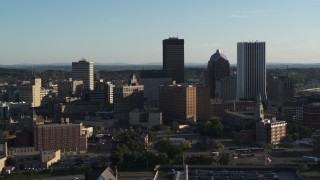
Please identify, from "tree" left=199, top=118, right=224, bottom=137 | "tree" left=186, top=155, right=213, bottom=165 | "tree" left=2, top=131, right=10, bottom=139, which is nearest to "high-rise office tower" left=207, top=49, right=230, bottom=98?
"tree" left=199, top=118, right=224, bottom=137

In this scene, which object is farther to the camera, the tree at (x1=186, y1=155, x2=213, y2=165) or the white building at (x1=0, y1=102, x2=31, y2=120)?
the white building at (x1=0, y1=102, x2=31, y2=120)

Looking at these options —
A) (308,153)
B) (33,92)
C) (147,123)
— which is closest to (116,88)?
(147,123)

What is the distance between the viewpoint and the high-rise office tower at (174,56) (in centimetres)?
8356

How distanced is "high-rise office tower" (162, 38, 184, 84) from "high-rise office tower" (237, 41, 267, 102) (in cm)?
992

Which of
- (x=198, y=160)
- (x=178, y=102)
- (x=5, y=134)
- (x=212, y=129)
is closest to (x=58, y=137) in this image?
(x=5, y=134)

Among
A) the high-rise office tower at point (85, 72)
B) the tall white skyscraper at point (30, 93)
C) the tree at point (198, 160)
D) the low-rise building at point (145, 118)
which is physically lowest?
the tree at point (198, 160)

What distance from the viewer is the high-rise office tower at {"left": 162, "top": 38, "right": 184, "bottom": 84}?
274 feet

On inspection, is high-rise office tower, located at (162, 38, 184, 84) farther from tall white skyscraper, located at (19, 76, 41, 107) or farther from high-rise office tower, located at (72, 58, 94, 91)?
tall white skyscraper, located at (19, 76, 41, 107)

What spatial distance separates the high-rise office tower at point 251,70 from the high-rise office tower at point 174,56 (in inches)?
391

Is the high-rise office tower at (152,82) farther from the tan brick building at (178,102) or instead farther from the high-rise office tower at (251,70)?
the tan brick building at (178,102)

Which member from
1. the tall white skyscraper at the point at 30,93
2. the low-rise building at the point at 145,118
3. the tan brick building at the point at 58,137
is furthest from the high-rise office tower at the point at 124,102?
the tan brick building at the point at 58,137

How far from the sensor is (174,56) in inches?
3324

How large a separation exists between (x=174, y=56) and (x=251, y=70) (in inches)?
489

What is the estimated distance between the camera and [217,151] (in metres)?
40.6
